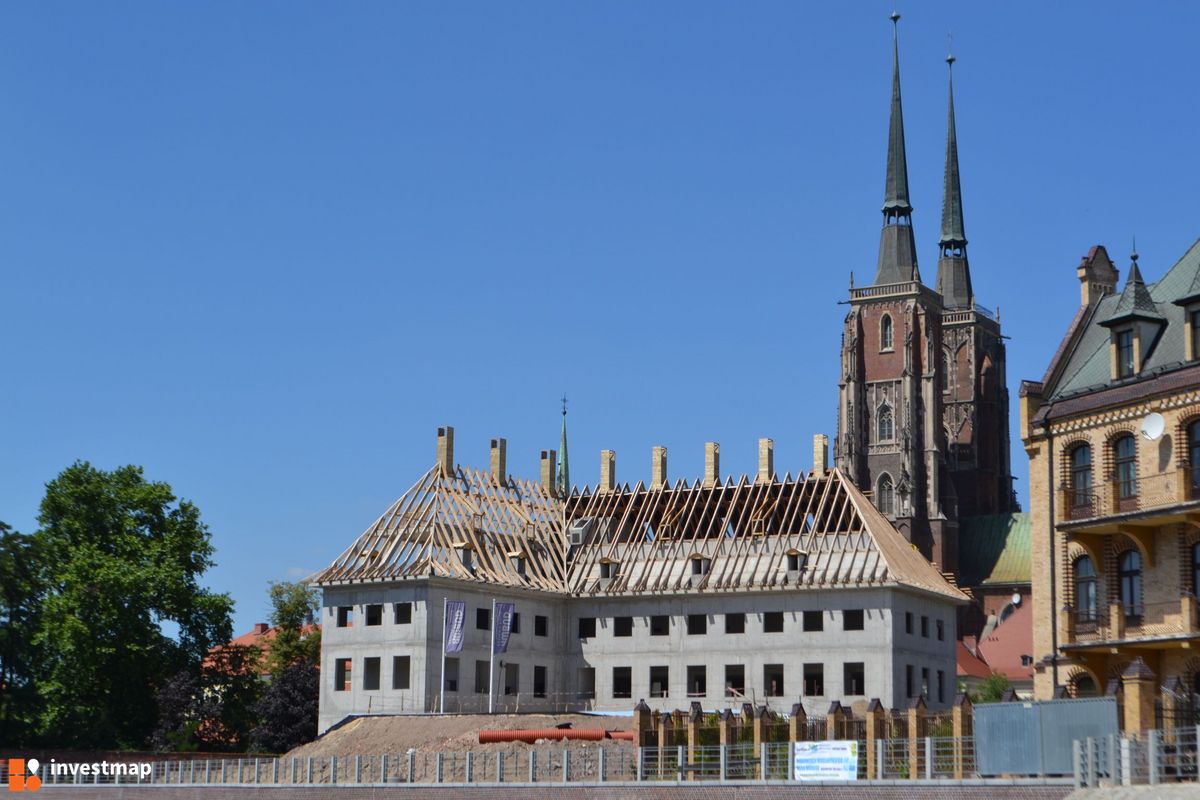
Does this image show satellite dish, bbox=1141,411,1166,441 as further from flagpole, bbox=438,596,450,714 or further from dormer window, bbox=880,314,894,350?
dormer window, bbox=880,314,894,350

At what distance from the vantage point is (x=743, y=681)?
7944 centimetres

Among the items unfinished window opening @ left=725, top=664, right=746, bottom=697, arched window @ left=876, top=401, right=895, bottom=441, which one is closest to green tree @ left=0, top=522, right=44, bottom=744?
unfinished window opening @ left=725, top=664, right=746, bottom=697

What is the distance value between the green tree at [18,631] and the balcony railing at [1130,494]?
49826 millimetres

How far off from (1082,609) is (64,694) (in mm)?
52548

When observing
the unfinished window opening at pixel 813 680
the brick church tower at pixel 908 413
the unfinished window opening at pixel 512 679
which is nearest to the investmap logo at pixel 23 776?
the unfinished window opening at pixel 512 679

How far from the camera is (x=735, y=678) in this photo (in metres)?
80.1

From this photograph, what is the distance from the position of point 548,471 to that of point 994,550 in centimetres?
5930

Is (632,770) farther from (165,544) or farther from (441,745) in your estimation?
(165,544)

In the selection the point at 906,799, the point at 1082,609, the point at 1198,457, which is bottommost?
the point at 906,799

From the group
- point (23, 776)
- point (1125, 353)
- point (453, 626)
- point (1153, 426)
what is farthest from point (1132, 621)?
point (23, 776)

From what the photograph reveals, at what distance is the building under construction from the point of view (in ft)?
253

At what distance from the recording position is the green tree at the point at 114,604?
84.2 metres

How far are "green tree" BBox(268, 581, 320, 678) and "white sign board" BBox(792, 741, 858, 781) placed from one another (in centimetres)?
5187

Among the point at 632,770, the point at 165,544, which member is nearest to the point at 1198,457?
the point at 632,770
